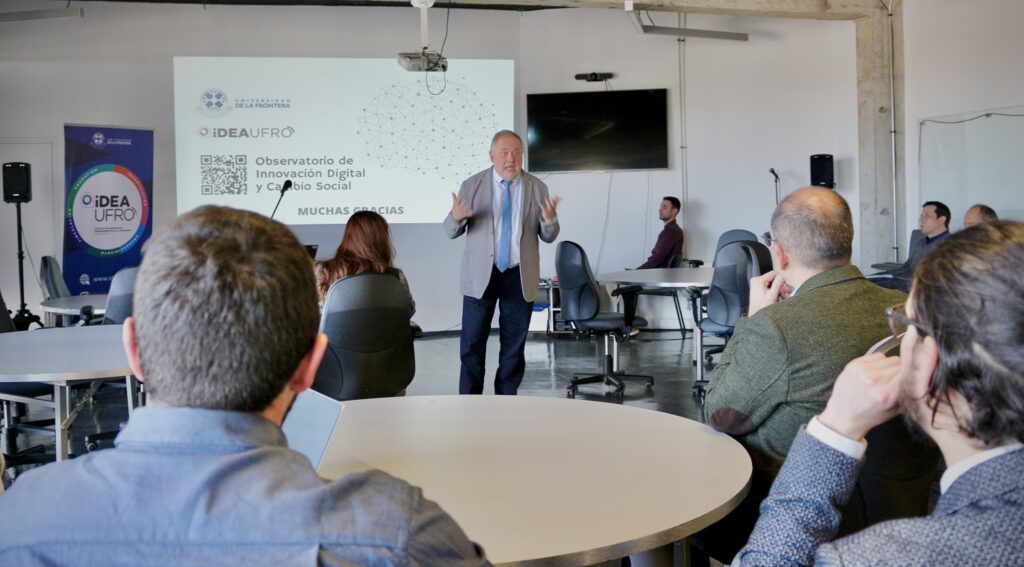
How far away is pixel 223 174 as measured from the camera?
24.7 ft

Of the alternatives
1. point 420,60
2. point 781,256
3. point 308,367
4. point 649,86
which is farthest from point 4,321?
point 649,86

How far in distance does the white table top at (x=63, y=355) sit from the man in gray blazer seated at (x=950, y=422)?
224 cm

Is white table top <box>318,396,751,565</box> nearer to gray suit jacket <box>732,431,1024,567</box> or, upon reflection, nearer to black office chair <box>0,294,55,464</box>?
gray suit jacket <box>732,431,1024,567</box>

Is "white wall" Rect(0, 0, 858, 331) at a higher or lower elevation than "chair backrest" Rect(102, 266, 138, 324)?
higher

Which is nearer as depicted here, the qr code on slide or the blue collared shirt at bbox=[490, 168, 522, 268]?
the blue collared shirt at bbox=[490, 168, 522, 268]

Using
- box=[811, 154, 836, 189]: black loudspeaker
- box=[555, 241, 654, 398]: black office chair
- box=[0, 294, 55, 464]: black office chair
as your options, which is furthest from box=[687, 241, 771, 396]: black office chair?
box=[0, 294, 55, 464]: black office chair

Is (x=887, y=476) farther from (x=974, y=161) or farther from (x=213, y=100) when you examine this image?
(x=974, y=161)

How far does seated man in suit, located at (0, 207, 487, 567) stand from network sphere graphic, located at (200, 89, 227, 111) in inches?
280

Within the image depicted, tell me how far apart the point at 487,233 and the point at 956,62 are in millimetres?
5699

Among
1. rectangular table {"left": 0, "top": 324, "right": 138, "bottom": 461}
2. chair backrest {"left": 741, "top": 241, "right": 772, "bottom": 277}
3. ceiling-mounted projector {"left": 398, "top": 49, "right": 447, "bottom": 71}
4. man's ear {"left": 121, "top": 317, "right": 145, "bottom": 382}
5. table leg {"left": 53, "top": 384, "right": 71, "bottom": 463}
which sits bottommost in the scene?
table leg {"left": 53, "top": 384, "right": 71, "bottom": 463}

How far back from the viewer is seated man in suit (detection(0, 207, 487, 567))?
2.28ft

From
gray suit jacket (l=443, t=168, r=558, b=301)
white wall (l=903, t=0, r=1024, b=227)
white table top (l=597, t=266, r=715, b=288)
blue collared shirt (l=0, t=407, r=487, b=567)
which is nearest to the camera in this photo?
blue collared shirt (l=0, t=407, r=487, b=567)

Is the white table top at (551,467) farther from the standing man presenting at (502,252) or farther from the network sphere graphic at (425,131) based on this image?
Answer: the network sphere graphic at (425,131)

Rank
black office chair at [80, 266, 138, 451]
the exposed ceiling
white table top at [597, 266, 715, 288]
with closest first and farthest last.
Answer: black office chair at [80, 266, 138, 451], white table top at [597, 266, 715, 288], the exposed ceiling
